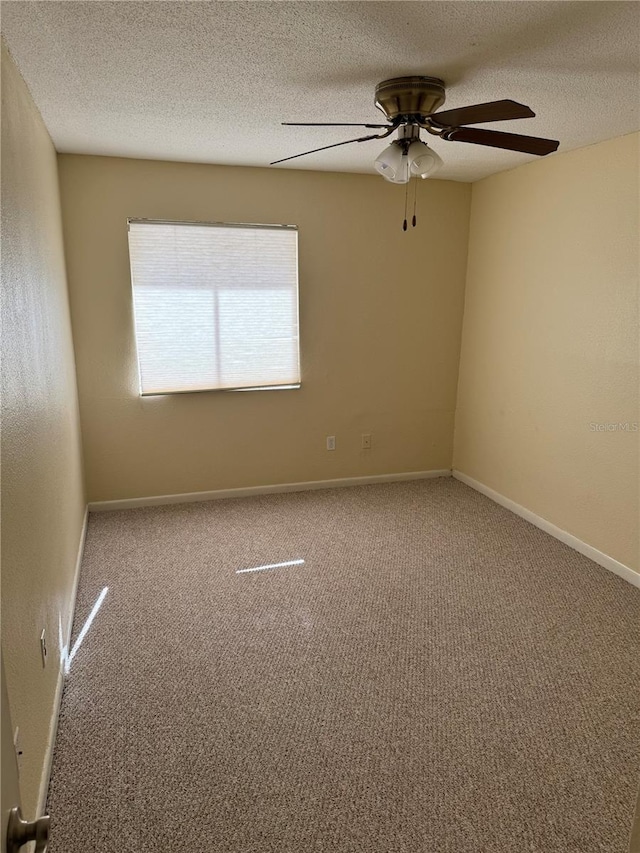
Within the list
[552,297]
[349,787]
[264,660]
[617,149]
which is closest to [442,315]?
[552,297]

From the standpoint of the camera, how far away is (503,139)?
2.13 meters

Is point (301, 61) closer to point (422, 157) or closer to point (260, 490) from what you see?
point (422, 157)

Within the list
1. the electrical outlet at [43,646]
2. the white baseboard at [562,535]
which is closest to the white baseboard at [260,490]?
the white baseboard at [562,535]

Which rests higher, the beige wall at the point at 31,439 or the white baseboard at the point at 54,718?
→ the beige wall at the point at 31,439

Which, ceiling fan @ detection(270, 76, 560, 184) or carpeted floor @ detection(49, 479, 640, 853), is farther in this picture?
ceiling fan @ detection(270, 76, 560, 184)

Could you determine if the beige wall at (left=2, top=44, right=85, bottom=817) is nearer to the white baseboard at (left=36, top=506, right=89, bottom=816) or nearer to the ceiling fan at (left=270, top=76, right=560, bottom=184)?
the white baseboard at (left=36, top=506, right=89, bottom=816)

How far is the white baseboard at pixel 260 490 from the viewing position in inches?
156

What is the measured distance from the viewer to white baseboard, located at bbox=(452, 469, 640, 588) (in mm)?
3014

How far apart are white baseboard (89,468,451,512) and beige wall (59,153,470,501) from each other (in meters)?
0.05

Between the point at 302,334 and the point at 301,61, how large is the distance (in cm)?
219

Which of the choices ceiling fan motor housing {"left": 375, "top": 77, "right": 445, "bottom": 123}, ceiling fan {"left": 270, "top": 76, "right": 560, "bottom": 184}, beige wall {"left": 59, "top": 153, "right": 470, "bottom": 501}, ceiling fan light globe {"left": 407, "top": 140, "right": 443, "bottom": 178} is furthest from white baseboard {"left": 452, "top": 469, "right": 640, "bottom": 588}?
ceiling fan motor housing {"left": 375, "top": 77, "right": 445, "bottom": 123}

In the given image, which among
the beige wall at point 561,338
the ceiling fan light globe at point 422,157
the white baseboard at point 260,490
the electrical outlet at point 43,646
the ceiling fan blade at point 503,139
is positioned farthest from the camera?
the white baseboard at point 260,490

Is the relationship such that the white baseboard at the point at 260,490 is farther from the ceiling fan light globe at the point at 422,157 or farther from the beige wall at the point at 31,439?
the ceiling fan light globe at the point at 422,157

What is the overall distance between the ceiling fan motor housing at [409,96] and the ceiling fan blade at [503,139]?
156 mm
